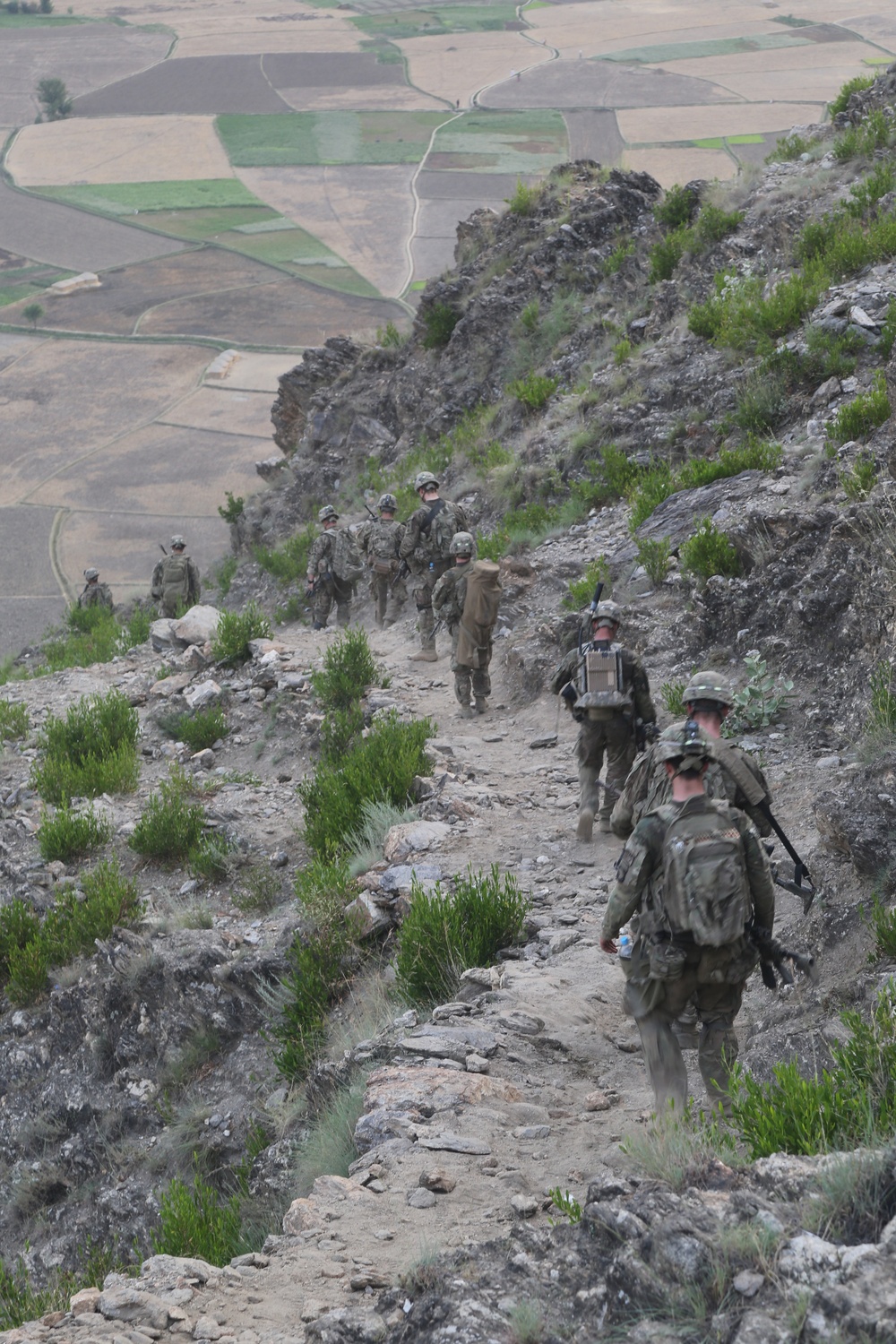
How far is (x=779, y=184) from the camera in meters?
17.9

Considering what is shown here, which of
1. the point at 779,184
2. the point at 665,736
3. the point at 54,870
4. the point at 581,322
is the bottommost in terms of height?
the point at 54,870

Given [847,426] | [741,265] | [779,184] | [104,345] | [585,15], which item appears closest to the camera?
[847,426]

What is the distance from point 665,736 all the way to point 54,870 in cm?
638

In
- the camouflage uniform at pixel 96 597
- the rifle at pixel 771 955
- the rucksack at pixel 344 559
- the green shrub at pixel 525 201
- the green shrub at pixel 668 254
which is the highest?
the green shrub at pixel 525 201

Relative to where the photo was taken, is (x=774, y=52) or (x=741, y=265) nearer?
(x=741, y=265)

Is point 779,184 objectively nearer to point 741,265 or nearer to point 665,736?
point 741,265

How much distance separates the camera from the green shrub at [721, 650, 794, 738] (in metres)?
8.97

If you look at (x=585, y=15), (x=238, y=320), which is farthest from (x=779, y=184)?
(x=585, y=15)

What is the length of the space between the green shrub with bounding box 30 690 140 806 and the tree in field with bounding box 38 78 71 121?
8565 cm

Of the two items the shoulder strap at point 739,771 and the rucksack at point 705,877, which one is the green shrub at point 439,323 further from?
the rucksack at point 705,877

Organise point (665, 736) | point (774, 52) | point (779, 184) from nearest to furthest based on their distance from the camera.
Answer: point (665, 736) < point (779, 184) < point (774, 52)

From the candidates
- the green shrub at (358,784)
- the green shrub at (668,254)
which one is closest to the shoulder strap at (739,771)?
the green shrub at (358,784)

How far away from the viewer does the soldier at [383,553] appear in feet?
46.5

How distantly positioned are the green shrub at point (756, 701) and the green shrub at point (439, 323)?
14.1 metres
